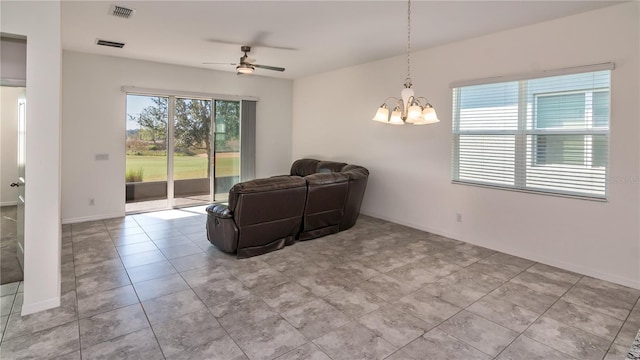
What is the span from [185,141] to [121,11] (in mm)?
3243

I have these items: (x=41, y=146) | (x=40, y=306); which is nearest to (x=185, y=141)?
(x=41, y=146)

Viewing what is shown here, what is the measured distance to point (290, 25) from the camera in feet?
13.8

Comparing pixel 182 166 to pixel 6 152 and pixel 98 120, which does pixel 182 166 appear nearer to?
pixel 98 120

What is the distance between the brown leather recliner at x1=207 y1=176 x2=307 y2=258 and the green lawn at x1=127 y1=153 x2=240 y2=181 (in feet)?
8.92

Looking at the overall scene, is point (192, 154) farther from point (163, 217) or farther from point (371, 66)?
point (371, 66)

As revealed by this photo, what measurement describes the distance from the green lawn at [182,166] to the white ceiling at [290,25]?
6.05ft

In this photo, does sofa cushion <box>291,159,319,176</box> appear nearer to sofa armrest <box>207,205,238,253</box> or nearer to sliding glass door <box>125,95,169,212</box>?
sliding glass door <box>125,95,169,212</box>

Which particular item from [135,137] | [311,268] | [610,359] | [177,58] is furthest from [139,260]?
[610,359]

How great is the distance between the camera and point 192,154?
6.93 metres

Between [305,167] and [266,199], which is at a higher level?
[305,167]

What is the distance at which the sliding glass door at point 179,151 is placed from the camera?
6320 millimetres

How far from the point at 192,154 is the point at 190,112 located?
830 millimetres

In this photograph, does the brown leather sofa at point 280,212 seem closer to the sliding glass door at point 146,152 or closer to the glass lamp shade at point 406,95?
the glass lamp shade at point 406,95

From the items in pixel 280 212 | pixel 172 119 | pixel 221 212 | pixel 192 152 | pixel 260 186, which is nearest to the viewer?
pixel 260 186
